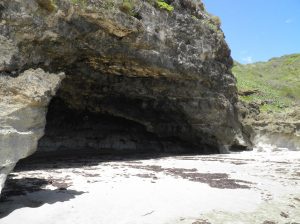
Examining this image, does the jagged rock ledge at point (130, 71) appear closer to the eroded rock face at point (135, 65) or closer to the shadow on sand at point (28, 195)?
the eroded rock face at point (135, 65)

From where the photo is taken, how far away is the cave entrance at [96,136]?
95.8ft

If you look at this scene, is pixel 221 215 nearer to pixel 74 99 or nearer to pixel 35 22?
pixel 35 22

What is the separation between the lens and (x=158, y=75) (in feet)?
82.6

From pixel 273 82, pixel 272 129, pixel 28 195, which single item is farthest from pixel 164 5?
pixel 273 82

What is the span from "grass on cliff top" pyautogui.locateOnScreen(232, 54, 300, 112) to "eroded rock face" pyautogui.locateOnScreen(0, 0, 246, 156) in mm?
14141

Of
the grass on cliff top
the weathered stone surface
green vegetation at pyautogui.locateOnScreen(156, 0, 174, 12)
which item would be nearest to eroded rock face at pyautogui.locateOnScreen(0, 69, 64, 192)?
green vegetation at pyautogui.locateOnScreen(156, 0, 174, 12)

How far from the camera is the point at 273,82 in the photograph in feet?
233

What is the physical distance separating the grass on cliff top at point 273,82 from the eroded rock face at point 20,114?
33.9 metres

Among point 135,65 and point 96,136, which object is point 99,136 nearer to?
point 96,136

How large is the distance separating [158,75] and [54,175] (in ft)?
38.6

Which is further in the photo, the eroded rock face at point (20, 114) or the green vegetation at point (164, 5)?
the green vegetation at point (164, 5)

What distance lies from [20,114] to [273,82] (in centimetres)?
6655

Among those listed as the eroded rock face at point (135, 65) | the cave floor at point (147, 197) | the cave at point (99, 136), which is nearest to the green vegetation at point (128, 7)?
the eroded rock face at point (135, 65)

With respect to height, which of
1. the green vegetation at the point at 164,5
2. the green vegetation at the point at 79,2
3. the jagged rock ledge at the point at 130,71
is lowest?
the jagged rock ledge at the point at 130,71
